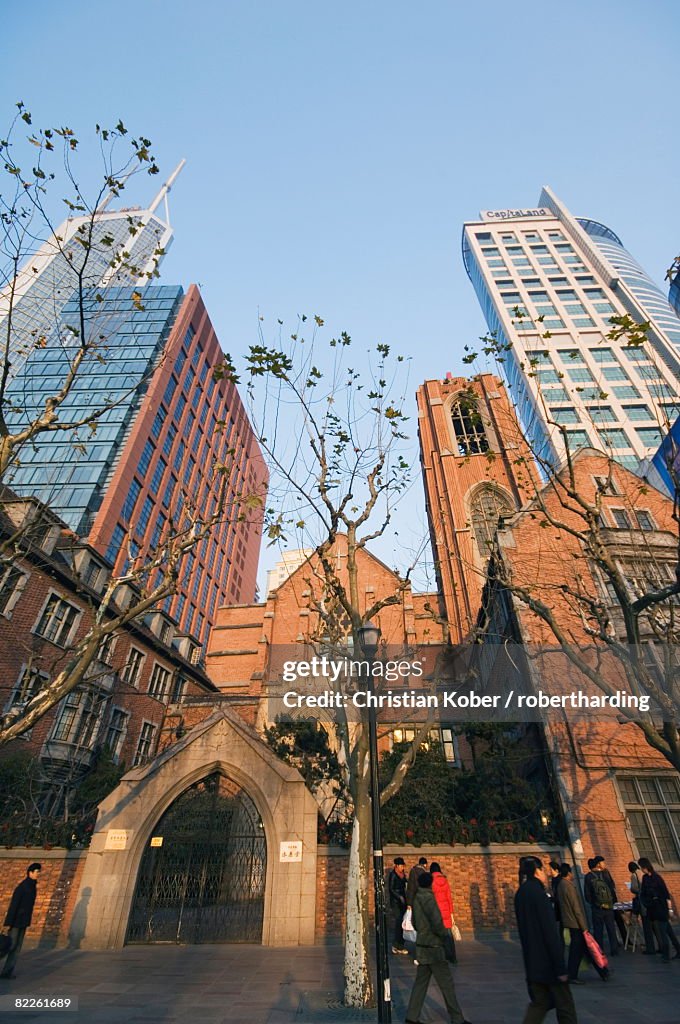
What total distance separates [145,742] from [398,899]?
19864 millimetres

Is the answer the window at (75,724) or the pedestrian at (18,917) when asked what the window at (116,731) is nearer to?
the window at (75,724)

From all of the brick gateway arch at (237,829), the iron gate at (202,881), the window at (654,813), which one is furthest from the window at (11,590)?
the window at (654,813)

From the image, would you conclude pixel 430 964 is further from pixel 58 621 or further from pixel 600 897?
pixel 58 621

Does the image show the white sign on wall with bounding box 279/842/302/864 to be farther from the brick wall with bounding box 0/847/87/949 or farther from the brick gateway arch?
the brick wall with bounding box 0/847/87/949

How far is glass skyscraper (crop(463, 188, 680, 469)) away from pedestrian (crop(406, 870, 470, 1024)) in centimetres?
4884

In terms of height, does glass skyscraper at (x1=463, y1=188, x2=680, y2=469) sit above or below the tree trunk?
above

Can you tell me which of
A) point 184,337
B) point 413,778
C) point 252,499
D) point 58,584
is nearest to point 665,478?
point 413,778

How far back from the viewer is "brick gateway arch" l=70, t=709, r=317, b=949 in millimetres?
11008

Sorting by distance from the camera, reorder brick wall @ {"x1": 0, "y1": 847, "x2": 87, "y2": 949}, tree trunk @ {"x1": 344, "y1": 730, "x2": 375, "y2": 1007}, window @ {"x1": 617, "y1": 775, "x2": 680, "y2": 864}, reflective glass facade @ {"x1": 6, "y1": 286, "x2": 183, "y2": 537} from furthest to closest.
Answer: reflective glass facade @ {"x1": 6, "y1": 286, "x2": 183, "y2": 537} → window @ {"x1": 617, "y1": 775, "x2": 680, "y2": 864} → brick wall @ {"x1": 0, "y1": 847, "x2": 87, "y2": 949} → tree trunk @ {"x1": 344, "y1": 730, "x2": 375, "y2": 1007}

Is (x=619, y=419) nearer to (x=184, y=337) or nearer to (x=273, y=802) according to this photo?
(x=184, y=337)

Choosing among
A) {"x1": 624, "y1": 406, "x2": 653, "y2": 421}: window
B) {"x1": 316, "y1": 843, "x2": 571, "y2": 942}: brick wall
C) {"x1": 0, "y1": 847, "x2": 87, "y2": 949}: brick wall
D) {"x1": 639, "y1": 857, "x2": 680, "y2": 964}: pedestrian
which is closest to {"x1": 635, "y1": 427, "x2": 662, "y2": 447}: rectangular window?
{"x1": 624, "y1": 406, "x2": 653, "y2": 421}: window

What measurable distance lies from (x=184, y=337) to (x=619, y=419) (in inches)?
2038

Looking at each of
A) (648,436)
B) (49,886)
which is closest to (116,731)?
(49,886)

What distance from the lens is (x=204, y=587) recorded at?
5588 centimetres
